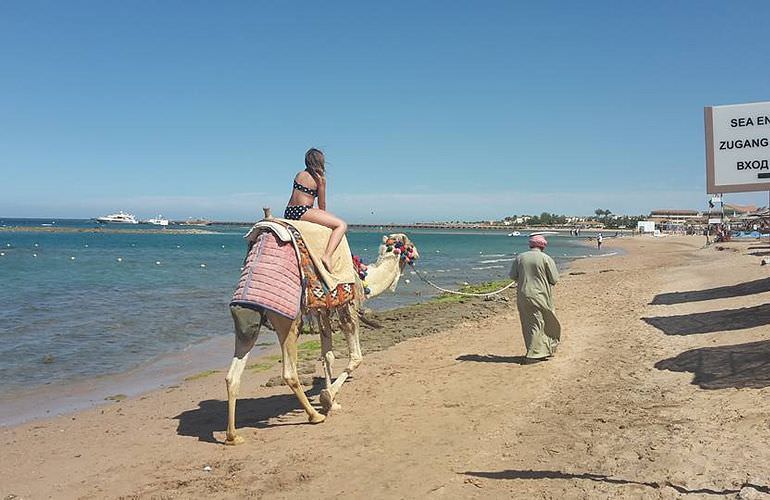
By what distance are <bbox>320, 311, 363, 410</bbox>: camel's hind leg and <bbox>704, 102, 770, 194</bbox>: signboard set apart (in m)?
4.67

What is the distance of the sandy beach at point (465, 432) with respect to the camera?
5.13m

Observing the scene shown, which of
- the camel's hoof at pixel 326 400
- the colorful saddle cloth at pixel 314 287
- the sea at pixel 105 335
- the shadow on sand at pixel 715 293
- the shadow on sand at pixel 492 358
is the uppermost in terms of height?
the colorful saddle cloth at pixel 314 287

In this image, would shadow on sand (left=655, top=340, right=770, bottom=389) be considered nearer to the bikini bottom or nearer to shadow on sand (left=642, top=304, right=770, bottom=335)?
shadow on sand (left=642, top=304, right=770, bottom=335)

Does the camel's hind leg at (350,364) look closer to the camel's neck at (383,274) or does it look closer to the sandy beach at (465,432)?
the sandy beach at (465,432)

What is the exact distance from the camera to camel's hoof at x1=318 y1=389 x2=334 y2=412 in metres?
7.75

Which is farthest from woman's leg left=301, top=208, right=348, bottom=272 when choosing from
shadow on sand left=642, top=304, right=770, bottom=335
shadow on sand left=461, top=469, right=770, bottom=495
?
shadow on sand left=642, top=304, right=770, bottom=335

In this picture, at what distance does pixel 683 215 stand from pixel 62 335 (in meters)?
154

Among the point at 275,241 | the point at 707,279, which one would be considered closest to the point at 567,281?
the point at 707,279

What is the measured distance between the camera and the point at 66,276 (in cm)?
3412

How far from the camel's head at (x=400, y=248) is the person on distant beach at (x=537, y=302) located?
6.02 ft

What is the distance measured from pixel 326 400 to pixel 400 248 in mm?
2784

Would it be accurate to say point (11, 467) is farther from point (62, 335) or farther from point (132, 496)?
point (62, 335)

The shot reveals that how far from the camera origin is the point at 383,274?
927cm

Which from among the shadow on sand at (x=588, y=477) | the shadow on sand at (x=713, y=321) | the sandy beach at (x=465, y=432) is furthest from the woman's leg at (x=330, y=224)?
the shadow on sand at (x=713, y=321)
